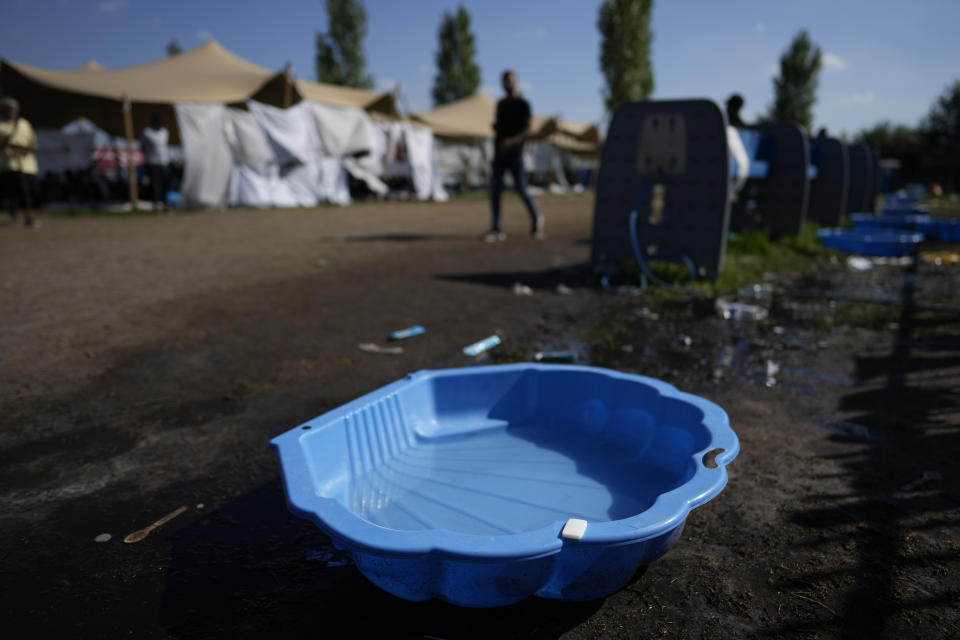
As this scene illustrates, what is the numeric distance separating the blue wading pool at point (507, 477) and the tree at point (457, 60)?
4276 cm

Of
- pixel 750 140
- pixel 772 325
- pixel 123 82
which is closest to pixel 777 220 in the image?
pixel 750 140

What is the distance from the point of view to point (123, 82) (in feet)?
47.7

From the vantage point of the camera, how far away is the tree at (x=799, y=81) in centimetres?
4147

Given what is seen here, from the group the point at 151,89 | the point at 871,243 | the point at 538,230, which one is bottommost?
the point at 871,243

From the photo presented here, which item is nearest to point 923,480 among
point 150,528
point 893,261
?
point 150,528

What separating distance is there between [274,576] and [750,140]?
21.5 ft

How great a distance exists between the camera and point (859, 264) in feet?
22.1

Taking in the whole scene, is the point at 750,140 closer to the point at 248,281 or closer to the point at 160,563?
the point at 248,281

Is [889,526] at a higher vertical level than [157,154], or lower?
lower

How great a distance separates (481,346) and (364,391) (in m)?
0.83

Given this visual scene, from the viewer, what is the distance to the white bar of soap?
119 centimetres

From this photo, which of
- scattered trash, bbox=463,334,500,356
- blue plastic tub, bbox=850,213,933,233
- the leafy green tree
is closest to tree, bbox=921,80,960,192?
the leafy green tree

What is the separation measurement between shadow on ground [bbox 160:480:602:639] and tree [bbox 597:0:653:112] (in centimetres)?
3711

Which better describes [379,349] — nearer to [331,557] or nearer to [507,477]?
[507,477]
